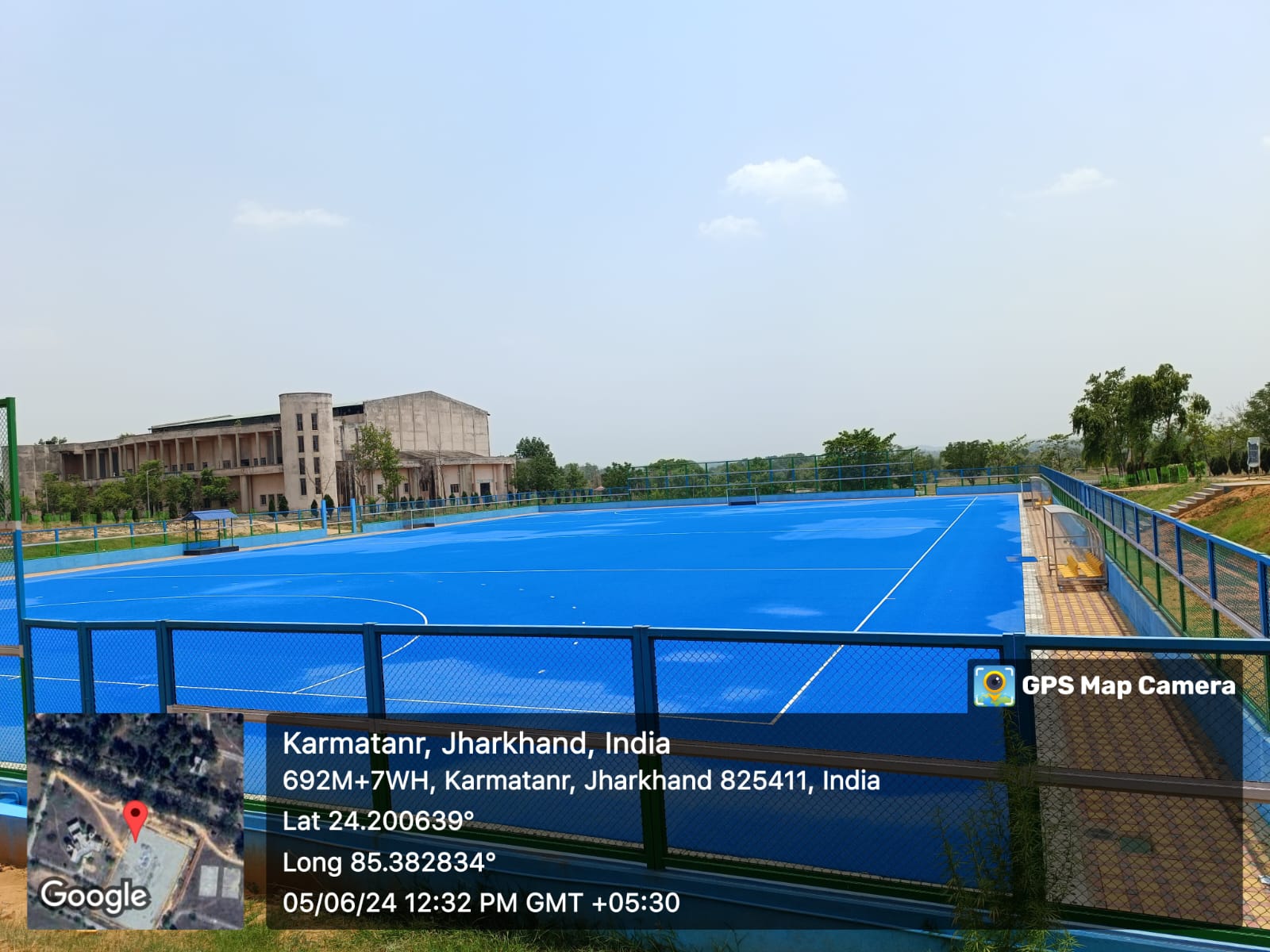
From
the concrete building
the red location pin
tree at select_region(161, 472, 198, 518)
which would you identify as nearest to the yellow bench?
the red location pin

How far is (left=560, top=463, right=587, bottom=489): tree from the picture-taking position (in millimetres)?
93375

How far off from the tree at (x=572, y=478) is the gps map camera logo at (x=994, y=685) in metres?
86.7

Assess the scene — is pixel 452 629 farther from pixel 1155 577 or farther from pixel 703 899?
pixel 1155 577

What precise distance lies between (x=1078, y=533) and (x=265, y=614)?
1807 cm

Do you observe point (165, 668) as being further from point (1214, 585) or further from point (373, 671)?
point (1214, 585)

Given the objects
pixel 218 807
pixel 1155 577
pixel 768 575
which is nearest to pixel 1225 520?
pixel 768 575

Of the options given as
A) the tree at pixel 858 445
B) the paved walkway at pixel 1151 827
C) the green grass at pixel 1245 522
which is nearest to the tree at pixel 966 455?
the tree at pixel 858 445

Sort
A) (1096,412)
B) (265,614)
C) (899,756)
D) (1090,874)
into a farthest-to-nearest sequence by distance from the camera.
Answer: (1096,412), (265,614), (1090,874), (899,756)

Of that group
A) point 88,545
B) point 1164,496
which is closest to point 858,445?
point 1164,496

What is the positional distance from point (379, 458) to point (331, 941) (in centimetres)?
6700

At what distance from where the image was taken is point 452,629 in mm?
5848

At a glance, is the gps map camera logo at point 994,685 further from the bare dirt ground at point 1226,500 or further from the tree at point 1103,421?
the tree at point 1103,421

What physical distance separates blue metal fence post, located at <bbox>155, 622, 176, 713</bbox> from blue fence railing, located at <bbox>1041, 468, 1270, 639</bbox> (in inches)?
312

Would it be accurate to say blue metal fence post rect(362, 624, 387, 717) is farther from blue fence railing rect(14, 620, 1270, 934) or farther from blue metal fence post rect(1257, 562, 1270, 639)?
blue metal fence post rect(1257, 562, 1270, 639)
